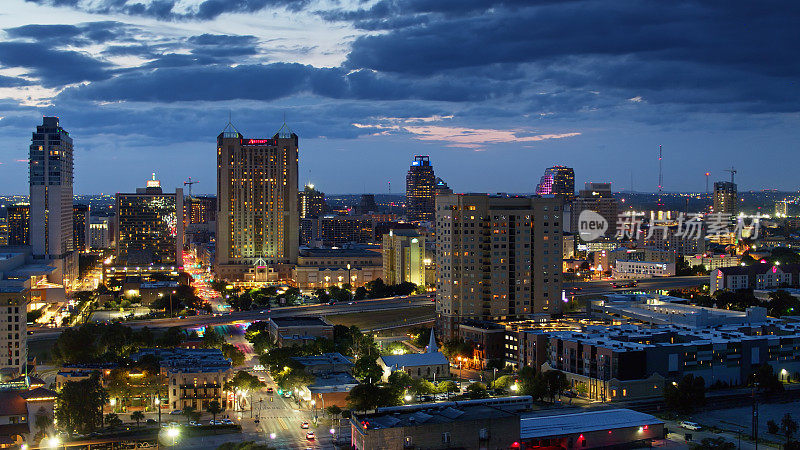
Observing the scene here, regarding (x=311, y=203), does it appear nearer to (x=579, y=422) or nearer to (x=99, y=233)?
(x=99, y=233)

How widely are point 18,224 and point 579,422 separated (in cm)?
7378

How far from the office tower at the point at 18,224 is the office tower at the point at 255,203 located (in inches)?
736

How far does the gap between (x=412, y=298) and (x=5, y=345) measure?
32.2 meters

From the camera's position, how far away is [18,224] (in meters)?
90.8

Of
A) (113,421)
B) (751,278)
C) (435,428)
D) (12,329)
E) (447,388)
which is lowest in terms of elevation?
(113,421)

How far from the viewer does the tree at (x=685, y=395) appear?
35750mm

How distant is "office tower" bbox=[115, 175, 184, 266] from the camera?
96.1 m

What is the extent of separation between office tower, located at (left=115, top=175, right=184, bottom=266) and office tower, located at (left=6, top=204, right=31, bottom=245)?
9.46 m

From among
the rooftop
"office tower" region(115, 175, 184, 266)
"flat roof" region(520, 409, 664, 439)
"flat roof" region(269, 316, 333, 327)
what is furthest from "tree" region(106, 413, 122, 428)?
"office tower" region(115, 175, 184, 266)

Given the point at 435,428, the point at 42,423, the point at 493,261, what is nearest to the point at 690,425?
the point at 435,428

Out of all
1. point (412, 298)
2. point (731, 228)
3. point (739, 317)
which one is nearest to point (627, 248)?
point (731, 228)

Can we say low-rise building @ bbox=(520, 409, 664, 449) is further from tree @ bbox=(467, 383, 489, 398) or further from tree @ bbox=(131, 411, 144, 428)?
tree @ bbox=(131, 411, 144, 428)

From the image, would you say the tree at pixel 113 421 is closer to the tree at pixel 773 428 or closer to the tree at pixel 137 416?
the tree at pixel 137 416

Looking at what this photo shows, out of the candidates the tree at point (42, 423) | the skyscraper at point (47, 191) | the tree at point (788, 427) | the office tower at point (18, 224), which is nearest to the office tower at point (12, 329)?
the tree at point (42, 423)
